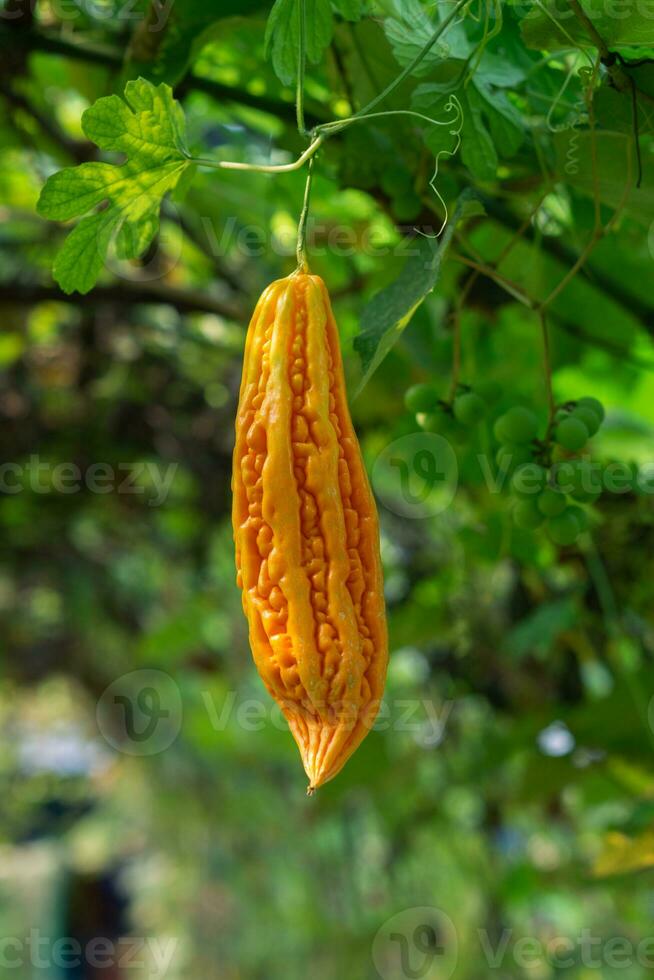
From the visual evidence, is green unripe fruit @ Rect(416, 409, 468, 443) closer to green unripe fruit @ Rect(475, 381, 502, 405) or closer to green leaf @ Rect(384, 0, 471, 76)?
green unripe fruit @ Rect(475, 381, 502, 405)

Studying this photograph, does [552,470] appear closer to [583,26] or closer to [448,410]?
[448,410]

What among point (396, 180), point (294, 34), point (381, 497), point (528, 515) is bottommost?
point (381, 497)

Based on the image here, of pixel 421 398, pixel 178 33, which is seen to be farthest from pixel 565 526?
pixel 178 33

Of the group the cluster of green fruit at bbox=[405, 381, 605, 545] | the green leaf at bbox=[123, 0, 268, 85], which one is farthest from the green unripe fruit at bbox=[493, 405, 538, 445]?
the green leaf at bbox=[123, 0, 268, 85]

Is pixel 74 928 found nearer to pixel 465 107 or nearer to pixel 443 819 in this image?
pixel 443 819

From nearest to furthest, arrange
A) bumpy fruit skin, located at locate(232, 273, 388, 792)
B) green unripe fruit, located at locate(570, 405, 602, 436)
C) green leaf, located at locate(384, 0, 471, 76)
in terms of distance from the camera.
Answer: bumpy fruit skin, located at locate(232, 273, 388, 792) < green leaf, located at locate(384, 0, 471, 76) < green unripe fruit, located at locate(570, 405, 602, 436)

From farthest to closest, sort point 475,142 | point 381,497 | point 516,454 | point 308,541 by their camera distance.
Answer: point 381,497
point 516,454
point 475,142
point 308,541

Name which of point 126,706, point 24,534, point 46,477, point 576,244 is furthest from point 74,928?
point 576,244

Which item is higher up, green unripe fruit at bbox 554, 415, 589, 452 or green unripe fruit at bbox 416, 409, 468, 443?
green unripe fruit at bbox 554, 415, 589, 452
